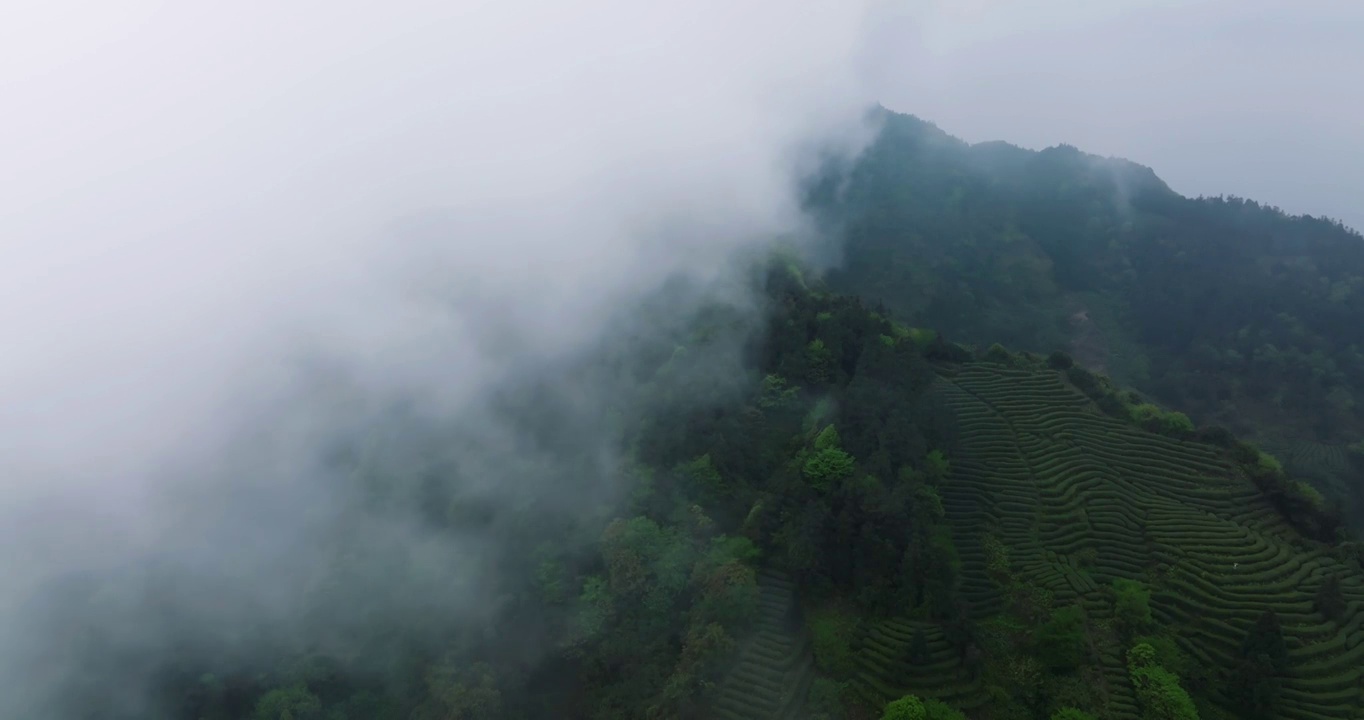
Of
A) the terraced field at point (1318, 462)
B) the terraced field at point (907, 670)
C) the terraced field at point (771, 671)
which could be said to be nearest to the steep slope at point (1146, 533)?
the terraced field at point (907, 670)

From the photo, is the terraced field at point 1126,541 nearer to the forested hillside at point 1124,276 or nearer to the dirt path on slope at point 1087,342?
the forested hillside at point 1124,276

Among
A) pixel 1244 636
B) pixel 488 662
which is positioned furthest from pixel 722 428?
pixel 1244 636

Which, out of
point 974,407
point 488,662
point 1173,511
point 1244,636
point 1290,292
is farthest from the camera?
point 1290,292

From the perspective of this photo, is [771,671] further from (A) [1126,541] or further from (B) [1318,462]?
(B) [1318,462]

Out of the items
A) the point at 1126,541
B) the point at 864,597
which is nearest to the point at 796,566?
the point at 864,597

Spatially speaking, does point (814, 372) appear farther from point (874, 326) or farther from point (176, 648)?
point (176, 648)
